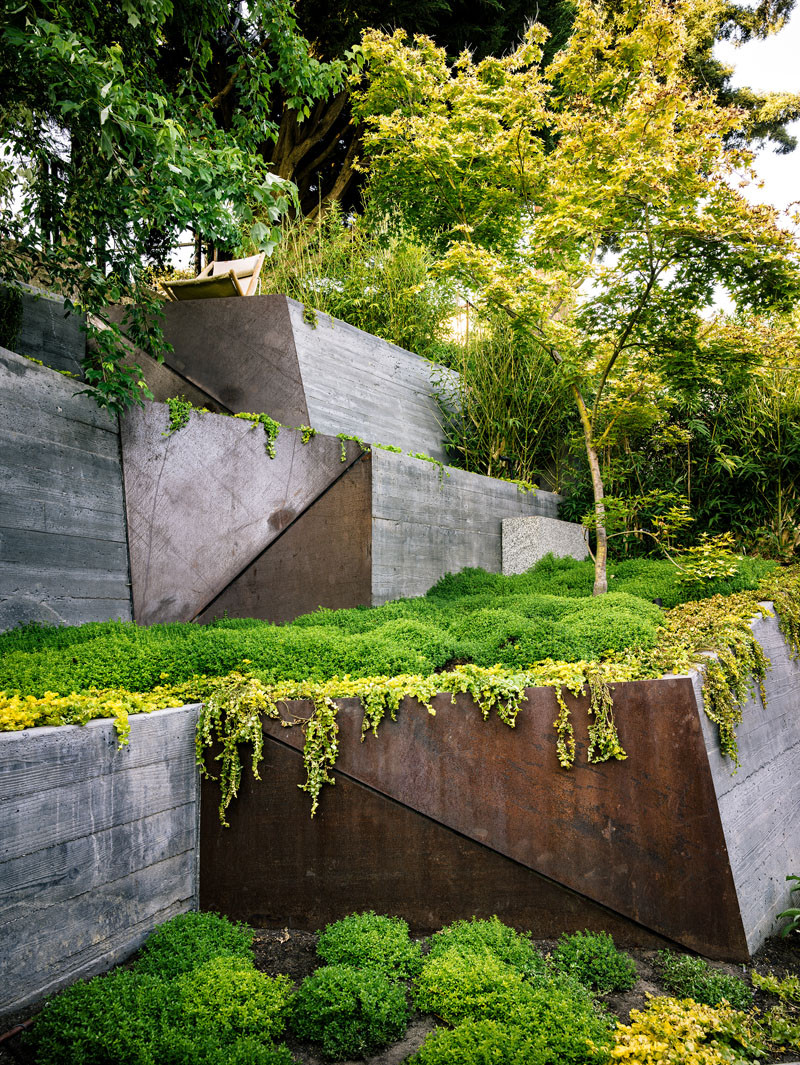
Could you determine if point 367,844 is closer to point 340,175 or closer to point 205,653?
point 205,653

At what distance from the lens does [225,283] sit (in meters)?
6.36

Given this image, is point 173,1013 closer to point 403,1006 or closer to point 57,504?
point 403,1006

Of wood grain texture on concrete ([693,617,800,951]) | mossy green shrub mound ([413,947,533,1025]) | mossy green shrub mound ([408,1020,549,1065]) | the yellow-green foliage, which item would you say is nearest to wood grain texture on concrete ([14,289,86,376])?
mossy green shrub mound ([413,947,533,1025])

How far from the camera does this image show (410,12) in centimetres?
923

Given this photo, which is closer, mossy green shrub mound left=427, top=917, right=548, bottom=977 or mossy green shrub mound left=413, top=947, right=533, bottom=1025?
mossy green shrub mound left=413, top=947, right=533, bottom=1025

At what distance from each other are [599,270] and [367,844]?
441cm

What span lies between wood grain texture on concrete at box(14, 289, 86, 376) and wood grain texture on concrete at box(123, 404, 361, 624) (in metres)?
1.36


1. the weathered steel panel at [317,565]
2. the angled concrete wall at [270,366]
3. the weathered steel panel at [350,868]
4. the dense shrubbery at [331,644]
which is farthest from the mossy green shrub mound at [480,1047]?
the angled concrete wall at [270,366]

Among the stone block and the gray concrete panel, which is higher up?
the gray concrete panel

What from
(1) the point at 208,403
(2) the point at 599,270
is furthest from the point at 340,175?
(2) the point at 599,270

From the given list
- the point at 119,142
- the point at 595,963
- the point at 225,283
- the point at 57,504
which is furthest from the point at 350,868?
the point at 225,283

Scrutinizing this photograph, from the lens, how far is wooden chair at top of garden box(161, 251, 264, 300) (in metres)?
6.35

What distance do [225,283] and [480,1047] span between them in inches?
248

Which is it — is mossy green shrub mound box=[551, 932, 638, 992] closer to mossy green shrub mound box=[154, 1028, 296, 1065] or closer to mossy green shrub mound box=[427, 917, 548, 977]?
mossy green shrub mound box=[427, 917, 548, 977]
